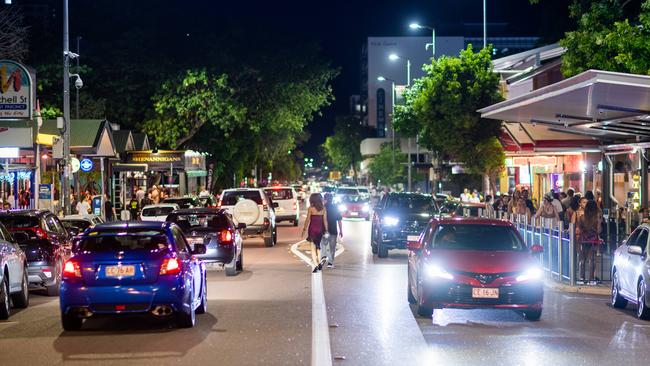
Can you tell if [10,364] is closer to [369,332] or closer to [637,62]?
[369,332]

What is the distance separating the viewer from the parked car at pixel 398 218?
85.6 ft

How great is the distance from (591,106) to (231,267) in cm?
811

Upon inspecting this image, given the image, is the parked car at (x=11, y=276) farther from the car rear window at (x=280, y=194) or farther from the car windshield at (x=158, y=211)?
the car rear window at (x=280, y=194)

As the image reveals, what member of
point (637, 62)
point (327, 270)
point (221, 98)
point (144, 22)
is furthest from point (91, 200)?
point (637, 62)

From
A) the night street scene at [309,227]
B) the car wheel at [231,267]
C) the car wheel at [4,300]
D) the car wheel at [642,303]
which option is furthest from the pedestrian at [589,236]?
the car wheel at [4,300]

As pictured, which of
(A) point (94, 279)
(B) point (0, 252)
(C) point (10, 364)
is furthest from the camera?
(B) point (0, 252)

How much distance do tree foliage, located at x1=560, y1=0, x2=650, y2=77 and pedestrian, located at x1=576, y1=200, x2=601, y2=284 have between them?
4.66m

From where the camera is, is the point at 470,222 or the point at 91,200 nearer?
the point at 470,222

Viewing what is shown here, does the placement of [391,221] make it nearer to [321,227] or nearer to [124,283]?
[321,227]

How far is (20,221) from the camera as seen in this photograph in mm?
19062

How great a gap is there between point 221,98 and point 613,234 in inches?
1161

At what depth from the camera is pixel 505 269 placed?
555 inches

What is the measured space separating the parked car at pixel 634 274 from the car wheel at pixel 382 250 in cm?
1000

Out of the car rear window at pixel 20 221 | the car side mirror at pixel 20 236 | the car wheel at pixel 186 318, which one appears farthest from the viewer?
the car rear window at pixel 20 221
